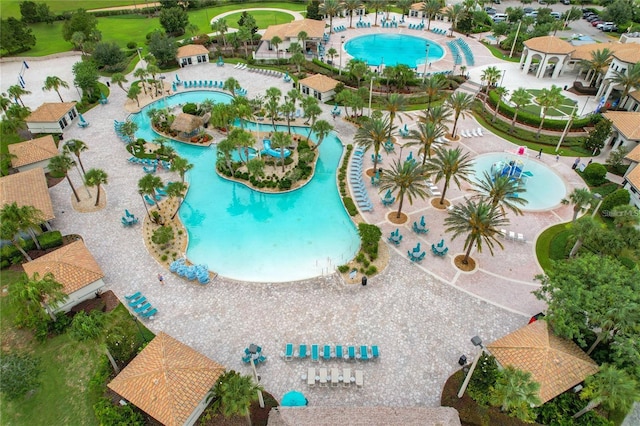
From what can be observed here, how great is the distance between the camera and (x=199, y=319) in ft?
104

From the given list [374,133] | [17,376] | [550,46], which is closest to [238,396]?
[17,376]

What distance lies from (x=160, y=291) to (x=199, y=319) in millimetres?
5191

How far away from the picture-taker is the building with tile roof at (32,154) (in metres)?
46.5

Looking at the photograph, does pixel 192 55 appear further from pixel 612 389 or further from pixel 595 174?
pixel 612 389

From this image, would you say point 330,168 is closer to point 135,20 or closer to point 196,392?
point 196,392

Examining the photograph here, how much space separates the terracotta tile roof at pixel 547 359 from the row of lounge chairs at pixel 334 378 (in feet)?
31.1

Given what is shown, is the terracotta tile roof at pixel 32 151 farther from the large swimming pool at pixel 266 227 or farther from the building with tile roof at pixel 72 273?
the building with tile roof at pixel 72 273

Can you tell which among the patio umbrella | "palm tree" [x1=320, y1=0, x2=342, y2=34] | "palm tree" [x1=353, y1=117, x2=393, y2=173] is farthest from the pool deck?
"palm tree" [x1=320, y1=0, x2=342, y2=34]

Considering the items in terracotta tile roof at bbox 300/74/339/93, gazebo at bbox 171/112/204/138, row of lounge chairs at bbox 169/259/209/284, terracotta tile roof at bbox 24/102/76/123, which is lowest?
row of lounge chairs at bbox 169/259/209/284

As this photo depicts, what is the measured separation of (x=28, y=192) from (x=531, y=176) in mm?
57742

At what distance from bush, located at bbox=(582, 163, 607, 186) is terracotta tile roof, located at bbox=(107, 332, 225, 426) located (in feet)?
153

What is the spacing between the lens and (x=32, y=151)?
47781mm

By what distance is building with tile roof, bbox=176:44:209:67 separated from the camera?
7773 cm

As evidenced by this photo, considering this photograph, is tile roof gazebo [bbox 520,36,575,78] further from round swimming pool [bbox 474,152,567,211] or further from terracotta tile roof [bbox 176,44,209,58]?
terracotta tile roof [bbox 176,44,209,58]
